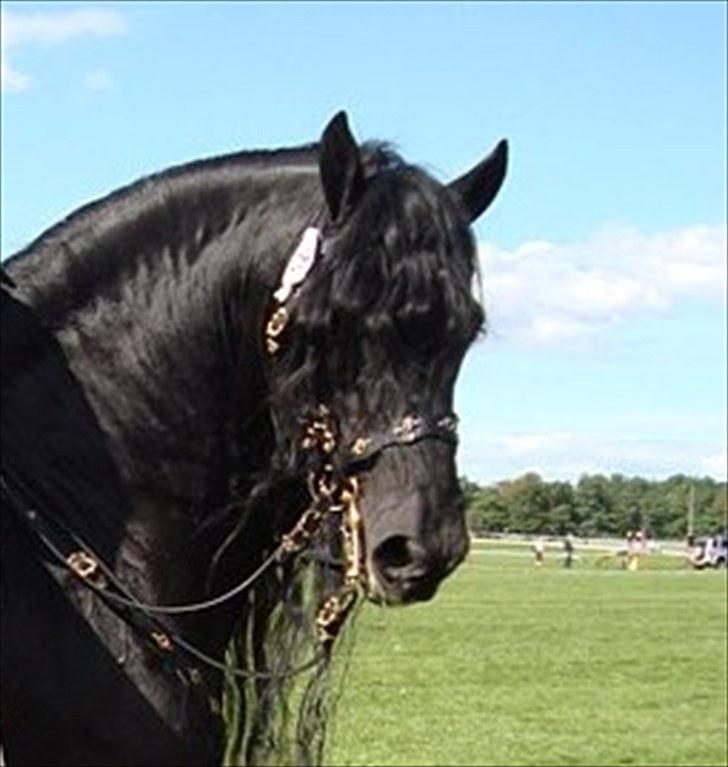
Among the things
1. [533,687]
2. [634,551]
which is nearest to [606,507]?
[634,551]

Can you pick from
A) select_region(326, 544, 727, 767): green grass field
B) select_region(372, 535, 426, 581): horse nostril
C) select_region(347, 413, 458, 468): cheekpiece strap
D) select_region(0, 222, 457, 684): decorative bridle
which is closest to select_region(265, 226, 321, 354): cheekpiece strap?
select_region(0, 222, 457, 684): decorative bridle

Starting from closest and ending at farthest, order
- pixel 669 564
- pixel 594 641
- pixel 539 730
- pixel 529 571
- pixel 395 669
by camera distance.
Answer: pixel 539 730
pixel 395 669
pixel 594 641
pixel 529 571
pixel 669 564

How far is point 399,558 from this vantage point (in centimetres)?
392

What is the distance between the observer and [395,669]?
22.4 metres

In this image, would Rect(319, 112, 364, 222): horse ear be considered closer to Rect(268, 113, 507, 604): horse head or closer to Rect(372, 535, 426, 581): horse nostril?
Rect(268, 113, 507, 604): horse head

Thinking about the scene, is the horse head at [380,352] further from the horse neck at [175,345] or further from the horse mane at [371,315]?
the horse neck at [175,345]

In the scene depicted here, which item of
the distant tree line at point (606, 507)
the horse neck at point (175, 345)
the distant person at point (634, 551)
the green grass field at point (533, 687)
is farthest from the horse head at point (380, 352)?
the distant tree line at point (606, 507)

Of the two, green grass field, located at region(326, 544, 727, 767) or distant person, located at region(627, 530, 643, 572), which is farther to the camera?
distant person, located at region(627, 530, 643, 572)

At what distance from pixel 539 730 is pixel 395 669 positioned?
→ 591cm

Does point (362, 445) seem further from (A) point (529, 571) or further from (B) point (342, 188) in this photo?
(A) point (529, 571)

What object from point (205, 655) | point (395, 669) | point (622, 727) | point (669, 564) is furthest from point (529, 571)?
point (205, 655)

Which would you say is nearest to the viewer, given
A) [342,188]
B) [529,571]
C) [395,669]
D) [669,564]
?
[342,188]

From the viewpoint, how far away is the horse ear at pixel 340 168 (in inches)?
162

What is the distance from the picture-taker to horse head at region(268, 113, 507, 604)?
3.97 m
